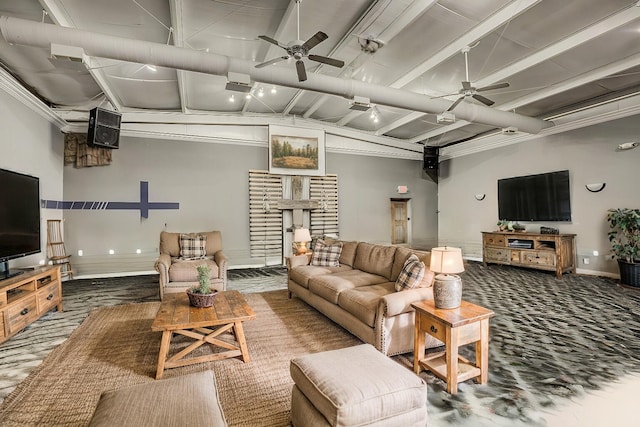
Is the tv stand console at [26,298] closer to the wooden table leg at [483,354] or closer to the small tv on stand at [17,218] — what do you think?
the small tv on stand at [17,218]

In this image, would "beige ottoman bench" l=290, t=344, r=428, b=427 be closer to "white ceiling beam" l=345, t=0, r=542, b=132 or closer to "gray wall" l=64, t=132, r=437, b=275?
"white ceiling beam" l=345, t=0, r=542, b=132

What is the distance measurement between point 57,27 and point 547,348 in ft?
19.6

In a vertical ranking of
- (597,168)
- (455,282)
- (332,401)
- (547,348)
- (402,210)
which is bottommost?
(547,348)

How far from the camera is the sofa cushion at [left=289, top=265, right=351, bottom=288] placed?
4.39 meters

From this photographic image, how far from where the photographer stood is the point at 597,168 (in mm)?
6273

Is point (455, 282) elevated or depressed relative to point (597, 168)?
depressed

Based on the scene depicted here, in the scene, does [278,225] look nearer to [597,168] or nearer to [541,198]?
[541,198]

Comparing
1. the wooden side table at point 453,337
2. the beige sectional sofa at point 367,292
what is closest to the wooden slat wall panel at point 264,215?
the beige sectional sofa at point 367,292

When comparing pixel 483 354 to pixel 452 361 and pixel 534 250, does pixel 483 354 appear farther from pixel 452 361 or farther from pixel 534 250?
pixel 534 250

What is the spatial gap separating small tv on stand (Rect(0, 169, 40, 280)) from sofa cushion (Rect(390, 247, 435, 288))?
14.4 feet

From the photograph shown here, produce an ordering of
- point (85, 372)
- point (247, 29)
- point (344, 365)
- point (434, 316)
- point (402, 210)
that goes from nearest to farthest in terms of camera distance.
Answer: point (344, 365), point (434, 316), point (85, 372), point (247, 29), point (402, 210)

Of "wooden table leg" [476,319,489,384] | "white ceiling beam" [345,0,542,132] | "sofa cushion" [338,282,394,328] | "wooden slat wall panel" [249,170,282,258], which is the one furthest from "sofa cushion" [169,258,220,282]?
"white ceiling beam" [345,0,542,132]

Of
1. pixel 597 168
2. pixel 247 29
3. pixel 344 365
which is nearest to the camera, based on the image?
pixel 344 365

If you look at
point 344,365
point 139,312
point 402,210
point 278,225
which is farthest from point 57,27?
point 402,210
